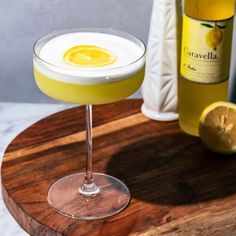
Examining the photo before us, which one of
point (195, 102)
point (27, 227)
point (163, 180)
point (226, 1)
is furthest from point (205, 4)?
A: point (27, 227)

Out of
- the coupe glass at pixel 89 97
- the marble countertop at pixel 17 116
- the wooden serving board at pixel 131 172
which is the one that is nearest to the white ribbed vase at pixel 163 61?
the wooden serving board at pixel 131 172

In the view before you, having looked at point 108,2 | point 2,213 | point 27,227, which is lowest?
point 2,213

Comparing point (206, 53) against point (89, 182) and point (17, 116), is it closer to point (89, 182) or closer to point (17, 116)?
point (89, 182)

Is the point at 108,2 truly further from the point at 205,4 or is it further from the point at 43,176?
the point at 43,176

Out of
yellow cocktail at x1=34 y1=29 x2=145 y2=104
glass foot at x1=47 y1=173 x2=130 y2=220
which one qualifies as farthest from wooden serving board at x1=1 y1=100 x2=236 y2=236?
yellow cocktail at x1=34 y1=29 x2=145 y2=104

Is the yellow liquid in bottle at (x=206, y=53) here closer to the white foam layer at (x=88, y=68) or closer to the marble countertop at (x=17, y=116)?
the white foam layer at (x=88, y=68)

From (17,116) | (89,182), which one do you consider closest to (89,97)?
(89,182)

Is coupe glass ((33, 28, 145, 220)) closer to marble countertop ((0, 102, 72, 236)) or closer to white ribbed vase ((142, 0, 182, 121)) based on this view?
white ribbed vase ((142, 0, 182, 121))
